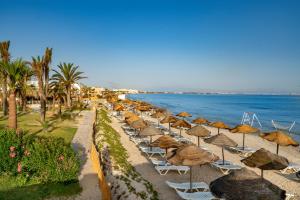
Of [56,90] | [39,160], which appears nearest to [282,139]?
[39,160]

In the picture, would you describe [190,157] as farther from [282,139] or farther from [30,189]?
[282,139]

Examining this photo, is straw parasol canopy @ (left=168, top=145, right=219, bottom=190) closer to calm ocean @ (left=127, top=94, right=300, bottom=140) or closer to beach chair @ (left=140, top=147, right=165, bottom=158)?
beach chair @ (left=140, top=147, right=165, bottom=158)

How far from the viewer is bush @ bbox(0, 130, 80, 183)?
28.7 feet

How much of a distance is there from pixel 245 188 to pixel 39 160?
6.76 m

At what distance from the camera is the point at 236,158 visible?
14.5 m

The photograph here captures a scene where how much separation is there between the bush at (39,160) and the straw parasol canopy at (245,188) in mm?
5154

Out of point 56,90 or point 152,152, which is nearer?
point 152,152

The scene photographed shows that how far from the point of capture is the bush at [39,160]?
875cm

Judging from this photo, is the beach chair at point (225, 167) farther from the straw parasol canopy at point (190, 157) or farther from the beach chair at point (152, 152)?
the beach chair at point (152, 152)

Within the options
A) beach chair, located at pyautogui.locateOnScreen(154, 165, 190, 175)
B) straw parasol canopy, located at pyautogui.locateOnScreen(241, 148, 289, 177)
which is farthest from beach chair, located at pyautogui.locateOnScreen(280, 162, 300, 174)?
beach chair, located at pyautogui.locateOnScreen(154, 165, 190, 175)

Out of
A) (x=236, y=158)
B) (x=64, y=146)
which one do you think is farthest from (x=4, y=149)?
(x=236, y=158)

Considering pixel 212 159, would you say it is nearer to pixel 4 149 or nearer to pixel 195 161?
pixel 195 161

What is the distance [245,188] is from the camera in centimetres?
523

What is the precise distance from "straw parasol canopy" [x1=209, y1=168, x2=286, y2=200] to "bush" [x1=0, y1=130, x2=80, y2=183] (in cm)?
515
